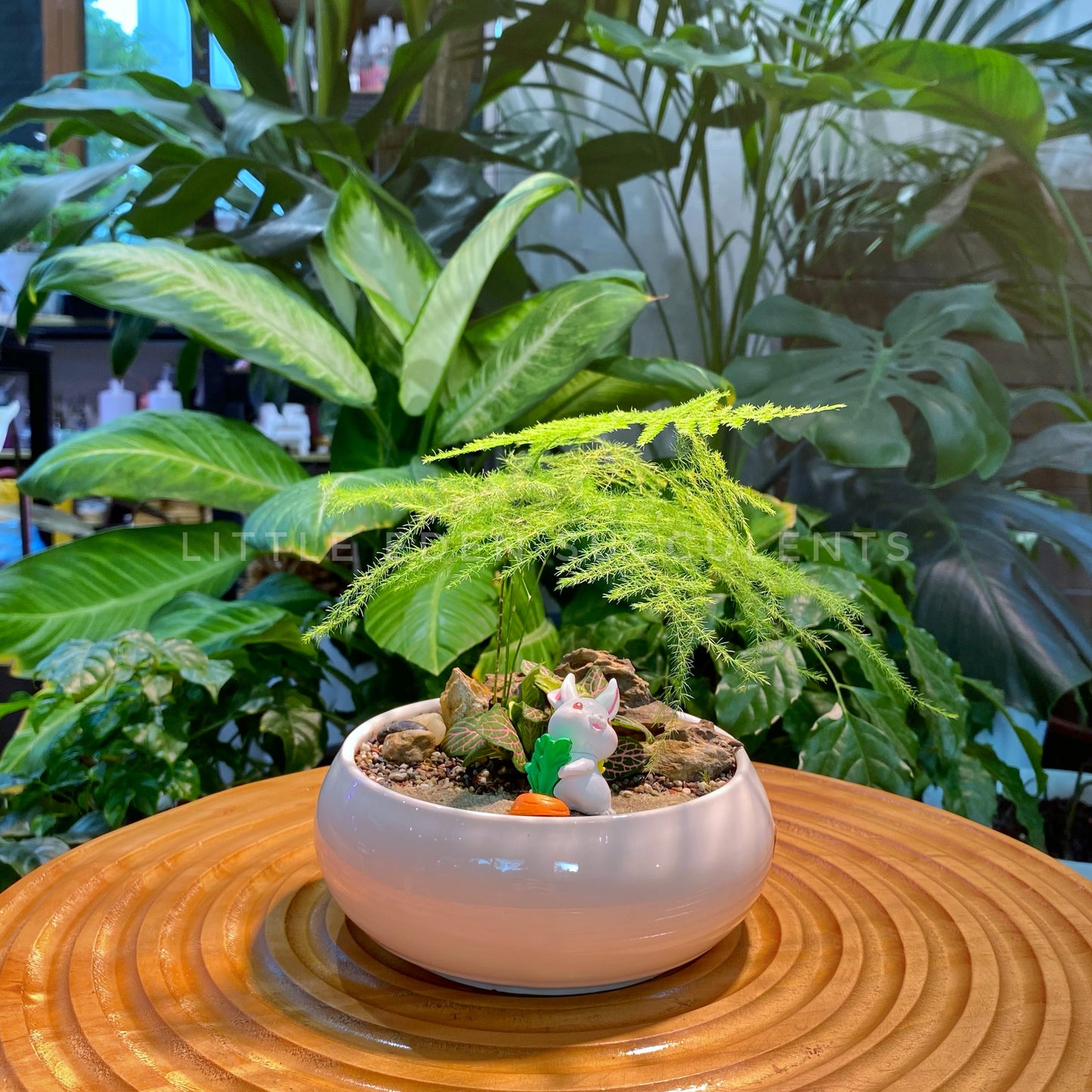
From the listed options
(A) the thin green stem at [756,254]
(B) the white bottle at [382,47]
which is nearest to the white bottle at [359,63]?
(B) the white bottle at [382,47]

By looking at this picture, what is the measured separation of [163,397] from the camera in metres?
2.73

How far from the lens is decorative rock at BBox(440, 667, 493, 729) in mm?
646

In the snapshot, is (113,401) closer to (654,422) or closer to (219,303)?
(219,303)

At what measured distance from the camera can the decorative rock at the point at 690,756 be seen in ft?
2.03

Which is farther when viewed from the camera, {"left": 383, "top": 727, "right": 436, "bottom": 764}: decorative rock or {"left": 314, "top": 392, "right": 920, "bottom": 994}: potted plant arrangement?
{"left": 383, "top": 727, "right": 436, "bottom": 764}: decorative rock

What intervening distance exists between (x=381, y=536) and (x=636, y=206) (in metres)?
1.31

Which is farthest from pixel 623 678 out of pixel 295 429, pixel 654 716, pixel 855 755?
pixel 295 429

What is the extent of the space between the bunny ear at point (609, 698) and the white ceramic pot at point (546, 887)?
7 centimetres

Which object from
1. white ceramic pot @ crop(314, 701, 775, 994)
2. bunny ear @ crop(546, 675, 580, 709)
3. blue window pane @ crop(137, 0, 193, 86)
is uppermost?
blue window pane @ crop(137, 0, 193, 86)

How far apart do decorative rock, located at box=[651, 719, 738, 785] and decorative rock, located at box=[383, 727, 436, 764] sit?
145 mm

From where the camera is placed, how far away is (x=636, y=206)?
244cm

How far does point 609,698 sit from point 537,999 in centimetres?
17

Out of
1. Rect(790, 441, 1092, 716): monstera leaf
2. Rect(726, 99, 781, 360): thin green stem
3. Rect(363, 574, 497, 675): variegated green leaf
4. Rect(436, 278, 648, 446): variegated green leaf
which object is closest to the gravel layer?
Rect(363, 574, 497, 675): variegated green leaf

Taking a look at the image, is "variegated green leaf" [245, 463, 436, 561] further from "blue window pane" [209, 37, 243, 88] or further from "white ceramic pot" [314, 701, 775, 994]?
"blue window pane" [209, 37, 243, 88]
